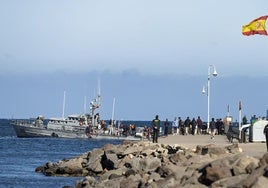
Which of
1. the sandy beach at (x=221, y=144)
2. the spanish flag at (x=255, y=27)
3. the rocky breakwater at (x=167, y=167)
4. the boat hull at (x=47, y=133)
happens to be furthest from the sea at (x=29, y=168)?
the boat hull at (x=47, y=133)

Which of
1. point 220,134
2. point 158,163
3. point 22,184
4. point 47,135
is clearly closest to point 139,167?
point 158,163

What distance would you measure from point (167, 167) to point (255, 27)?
1413 cm

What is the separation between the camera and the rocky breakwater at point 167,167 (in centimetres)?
1989

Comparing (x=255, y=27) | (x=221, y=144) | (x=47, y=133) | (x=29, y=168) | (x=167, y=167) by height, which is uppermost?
(x=255, y=27)

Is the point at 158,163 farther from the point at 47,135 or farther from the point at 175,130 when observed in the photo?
the point at 47,135

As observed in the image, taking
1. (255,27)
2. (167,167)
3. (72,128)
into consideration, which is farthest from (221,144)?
(72,128)

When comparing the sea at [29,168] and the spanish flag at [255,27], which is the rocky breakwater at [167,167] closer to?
the sea at [29,168]

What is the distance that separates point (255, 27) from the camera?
3744 centimetres

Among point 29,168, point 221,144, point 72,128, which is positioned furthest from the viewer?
point 72,128

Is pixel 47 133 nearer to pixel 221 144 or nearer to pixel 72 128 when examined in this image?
pixel 72 128

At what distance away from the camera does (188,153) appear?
94.6ft

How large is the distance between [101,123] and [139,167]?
58.6 m

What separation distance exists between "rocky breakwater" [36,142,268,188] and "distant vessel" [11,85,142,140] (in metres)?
41.9

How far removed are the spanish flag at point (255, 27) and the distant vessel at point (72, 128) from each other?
43641mm
